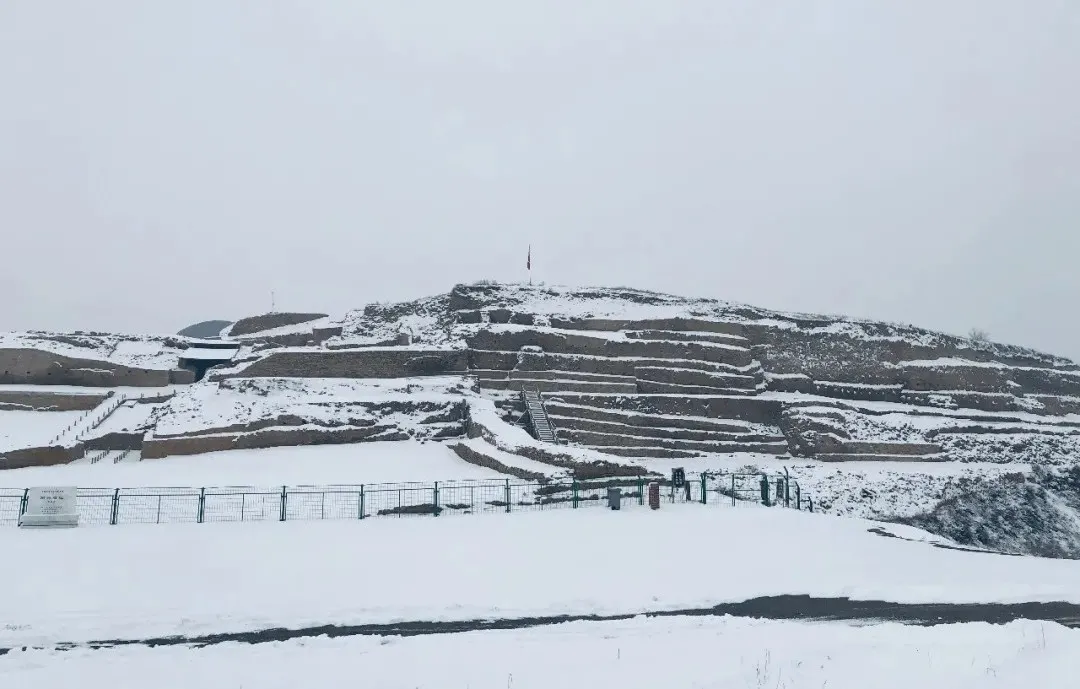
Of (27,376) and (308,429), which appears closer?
(308,429)

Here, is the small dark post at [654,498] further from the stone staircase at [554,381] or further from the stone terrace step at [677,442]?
the stone staircase at [554,381]

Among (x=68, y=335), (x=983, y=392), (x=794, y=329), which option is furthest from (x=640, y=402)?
(x=68, y=335)

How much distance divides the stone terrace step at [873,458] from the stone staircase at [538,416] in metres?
14.5

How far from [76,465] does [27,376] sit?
780 inches

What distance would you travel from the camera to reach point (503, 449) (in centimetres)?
2409

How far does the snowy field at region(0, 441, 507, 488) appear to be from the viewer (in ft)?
70.4

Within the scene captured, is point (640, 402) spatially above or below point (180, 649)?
above

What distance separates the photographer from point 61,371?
1614 inches

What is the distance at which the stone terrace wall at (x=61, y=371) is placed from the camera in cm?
4031

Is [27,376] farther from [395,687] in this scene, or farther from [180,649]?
[395,687]

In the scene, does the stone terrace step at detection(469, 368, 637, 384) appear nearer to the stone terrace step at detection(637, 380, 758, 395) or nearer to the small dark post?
the stone terrace step at detection(637, 380, 758, 395)

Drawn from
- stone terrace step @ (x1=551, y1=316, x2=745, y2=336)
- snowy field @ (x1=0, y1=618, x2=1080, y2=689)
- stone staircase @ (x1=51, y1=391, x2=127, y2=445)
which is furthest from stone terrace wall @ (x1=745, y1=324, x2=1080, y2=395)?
snowy field @ (x1=0, y1=618, x2=1080, y2=689)

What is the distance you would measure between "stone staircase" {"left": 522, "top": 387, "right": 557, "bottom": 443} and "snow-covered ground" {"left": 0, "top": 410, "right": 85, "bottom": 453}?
18.6 metres

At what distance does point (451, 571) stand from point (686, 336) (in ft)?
97.8
